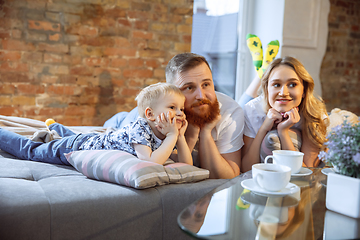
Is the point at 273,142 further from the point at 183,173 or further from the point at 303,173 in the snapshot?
the point at 183,173

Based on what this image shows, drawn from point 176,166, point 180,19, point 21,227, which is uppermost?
point 180,19

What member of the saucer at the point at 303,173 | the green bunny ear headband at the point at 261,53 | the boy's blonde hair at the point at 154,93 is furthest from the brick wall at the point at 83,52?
the saucer at the point at 303,173

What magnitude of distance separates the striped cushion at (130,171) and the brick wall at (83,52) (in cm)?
167

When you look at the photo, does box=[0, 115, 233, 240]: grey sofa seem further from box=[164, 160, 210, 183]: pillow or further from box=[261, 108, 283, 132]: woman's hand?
box=[261, 108, 283, 132]: woman's hand

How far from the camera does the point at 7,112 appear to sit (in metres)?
2.72

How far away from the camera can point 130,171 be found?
113 centimetres

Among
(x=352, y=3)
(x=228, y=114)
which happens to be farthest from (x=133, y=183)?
(x=352, y=3)

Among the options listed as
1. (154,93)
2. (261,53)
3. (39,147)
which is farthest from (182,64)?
(261,53)

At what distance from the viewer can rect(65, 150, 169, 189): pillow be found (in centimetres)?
111

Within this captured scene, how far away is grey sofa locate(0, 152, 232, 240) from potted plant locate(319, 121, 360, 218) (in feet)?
1.53

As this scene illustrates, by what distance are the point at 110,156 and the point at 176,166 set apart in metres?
0.26

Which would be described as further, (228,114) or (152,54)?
(152,54)

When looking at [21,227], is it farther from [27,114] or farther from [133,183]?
[27,114]

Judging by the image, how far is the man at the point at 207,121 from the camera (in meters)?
1.46
